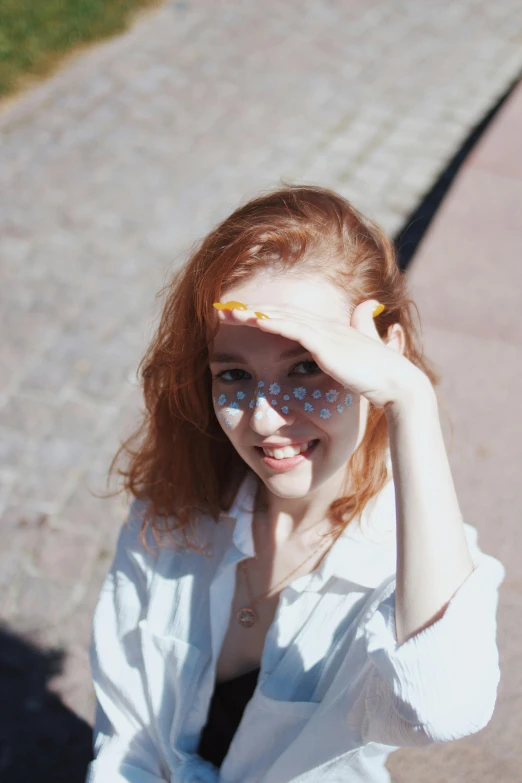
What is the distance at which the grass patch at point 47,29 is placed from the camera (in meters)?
7.08

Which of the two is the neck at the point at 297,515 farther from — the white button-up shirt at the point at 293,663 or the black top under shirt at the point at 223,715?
the black top under shirt at the point at 223,715

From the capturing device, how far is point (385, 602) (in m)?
1.54

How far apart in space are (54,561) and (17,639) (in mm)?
393

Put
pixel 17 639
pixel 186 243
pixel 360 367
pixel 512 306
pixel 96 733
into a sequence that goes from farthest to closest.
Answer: pixel 186 243 < pixel 512 306 < pixel 17 639 < pixel 96 733 < pixel 360 367

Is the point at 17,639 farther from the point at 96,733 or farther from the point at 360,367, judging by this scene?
the point at 360,367

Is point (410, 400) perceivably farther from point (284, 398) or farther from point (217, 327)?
point (217, 327)

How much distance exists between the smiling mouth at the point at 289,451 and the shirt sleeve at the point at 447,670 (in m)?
0.43

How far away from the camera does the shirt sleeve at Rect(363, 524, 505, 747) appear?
138 cm

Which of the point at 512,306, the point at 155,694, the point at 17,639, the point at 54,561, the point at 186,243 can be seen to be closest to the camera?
the point at 155,694

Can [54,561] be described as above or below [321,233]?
below

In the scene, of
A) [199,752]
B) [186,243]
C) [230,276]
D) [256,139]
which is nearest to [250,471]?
[230,276]

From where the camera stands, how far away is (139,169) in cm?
602

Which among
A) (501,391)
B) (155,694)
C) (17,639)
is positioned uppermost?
(155,694)

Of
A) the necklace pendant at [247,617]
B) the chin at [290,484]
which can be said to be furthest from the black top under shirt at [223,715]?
the chin at [290,484]
